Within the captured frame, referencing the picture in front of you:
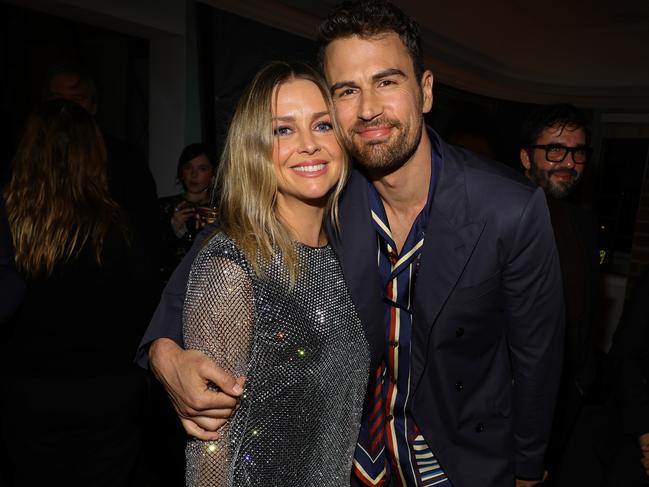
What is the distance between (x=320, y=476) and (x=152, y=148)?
3.87 metres

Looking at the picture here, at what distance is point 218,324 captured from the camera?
1.21 m

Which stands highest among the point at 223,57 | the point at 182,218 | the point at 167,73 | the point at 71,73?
the point at 223,57

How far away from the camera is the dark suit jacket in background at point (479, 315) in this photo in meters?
1.58

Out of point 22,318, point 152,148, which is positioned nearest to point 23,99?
point 152,148

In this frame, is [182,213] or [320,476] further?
[182,213]

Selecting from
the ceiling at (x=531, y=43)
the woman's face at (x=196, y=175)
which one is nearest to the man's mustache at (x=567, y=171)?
the woman's face at (x=196, y=175)

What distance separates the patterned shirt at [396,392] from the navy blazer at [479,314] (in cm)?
6

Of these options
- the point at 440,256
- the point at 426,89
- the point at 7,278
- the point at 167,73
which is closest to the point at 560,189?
the point at 426,89

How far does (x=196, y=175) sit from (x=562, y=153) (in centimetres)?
234

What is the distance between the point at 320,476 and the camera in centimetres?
143

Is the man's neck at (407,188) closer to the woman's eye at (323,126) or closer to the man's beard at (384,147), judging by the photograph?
the man's beard at (384,147)

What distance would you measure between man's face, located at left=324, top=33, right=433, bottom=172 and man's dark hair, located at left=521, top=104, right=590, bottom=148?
135 cm

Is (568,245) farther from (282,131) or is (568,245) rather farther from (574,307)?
(282,131)

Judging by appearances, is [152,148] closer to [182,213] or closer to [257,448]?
[182,213]
